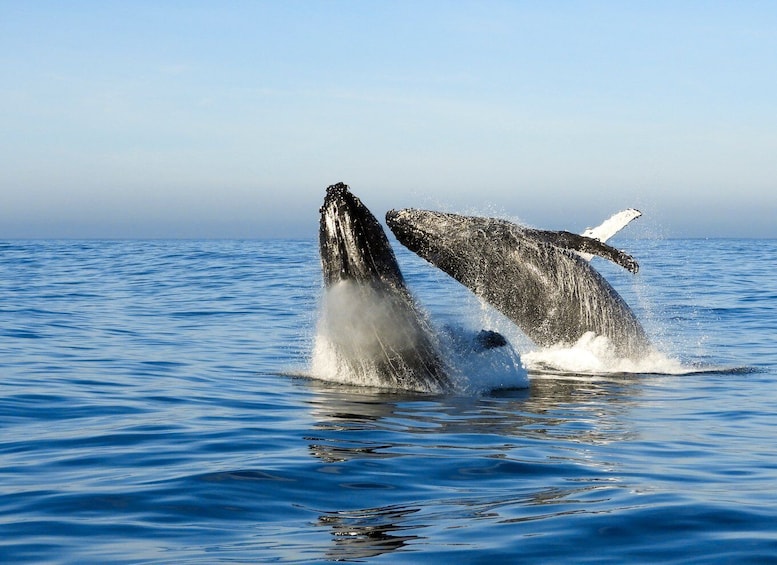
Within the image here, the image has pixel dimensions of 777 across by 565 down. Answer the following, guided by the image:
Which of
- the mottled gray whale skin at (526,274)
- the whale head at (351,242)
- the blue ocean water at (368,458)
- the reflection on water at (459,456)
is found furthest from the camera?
the mottled gray whale skin at (526,274)

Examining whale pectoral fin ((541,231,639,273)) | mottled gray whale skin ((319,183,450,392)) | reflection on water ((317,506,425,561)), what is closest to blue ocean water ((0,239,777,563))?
reflection on water ((317,506,425,561))

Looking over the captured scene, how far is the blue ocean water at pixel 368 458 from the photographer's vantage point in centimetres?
733

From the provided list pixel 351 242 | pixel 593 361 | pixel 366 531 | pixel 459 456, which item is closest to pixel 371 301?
pixel 351 242

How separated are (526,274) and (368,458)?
7998mm

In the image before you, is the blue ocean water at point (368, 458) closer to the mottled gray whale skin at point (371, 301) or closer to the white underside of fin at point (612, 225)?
the mottled gray whale skin at point (371, 301)

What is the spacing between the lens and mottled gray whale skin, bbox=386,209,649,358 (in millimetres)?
17328

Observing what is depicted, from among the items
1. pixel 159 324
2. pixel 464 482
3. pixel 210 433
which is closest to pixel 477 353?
pixel 210 433

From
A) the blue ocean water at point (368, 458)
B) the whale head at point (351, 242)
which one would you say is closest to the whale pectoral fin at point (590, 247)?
the blue ocean water at point (368, 458)

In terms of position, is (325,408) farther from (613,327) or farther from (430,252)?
(613,327)

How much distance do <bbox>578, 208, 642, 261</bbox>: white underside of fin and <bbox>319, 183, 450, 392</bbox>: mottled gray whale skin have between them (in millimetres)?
4671

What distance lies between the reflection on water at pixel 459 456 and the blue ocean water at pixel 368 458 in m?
0.03

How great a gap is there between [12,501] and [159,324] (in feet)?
54.1

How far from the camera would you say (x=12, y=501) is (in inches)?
330

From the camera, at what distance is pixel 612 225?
59.9ft
